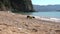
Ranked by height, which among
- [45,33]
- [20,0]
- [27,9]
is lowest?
[27,9]

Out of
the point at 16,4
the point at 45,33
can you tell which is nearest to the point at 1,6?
the point at 16,4

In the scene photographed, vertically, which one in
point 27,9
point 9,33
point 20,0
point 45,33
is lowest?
point 27,9

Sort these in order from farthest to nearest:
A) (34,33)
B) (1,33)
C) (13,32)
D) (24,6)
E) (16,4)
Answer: (24,6) → (16,4) → (34,33) → (13,32) → (1,33)

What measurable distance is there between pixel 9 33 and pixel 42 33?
230cm

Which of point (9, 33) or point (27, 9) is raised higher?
point (9, 33)

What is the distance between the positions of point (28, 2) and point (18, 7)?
10.5 metres

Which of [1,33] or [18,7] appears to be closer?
[1,33]

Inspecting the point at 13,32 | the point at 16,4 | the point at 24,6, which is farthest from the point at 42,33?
the point at 24,6

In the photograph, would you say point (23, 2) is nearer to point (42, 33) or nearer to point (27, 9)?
point (27, 9)

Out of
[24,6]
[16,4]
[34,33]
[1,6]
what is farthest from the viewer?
[24,6]

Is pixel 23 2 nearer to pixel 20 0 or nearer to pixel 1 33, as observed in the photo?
pixel 20 0

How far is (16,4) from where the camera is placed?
91.6 m

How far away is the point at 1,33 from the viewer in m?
7.79

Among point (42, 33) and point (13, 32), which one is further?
point (42, 33)
